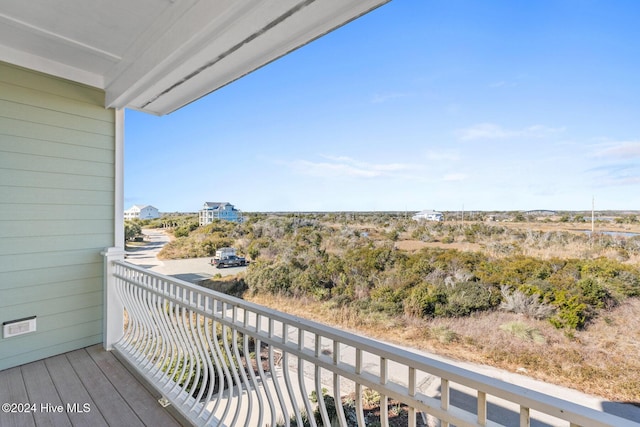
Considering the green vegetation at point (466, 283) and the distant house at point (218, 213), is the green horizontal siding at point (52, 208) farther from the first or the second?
the distant house at point (218, 213)

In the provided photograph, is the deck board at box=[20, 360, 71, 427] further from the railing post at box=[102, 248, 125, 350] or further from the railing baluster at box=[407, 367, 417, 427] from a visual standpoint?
the railing baluster at box=[407, 367, 417, 427]

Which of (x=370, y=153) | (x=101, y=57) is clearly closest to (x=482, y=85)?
(x=370, y=153)

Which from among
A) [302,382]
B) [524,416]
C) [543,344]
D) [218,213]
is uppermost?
[218,213]

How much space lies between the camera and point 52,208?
234 cm

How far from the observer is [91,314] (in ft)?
8.44

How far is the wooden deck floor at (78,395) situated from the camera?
5.64 feet

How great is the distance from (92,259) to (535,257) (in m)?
3.57

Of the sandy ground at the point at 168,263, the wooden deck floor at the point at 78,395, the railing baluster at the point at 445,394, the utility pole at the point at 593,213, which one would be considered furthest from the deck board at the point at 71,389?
the utility pole at the point at 593,213

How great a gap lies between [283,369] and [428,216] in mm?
2072

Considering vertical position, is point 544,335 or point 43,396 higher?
point 544,335

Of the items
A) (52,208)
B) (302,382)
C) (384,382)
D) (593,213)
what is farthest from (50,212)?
(593,213)

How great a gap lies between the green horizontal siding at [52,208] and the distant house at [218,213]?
3.10 feet

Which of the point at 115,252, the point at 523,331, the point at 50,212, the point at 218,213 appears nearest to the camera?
the point at 523,331

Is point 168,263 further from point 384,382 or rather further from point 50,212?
point 384,382
